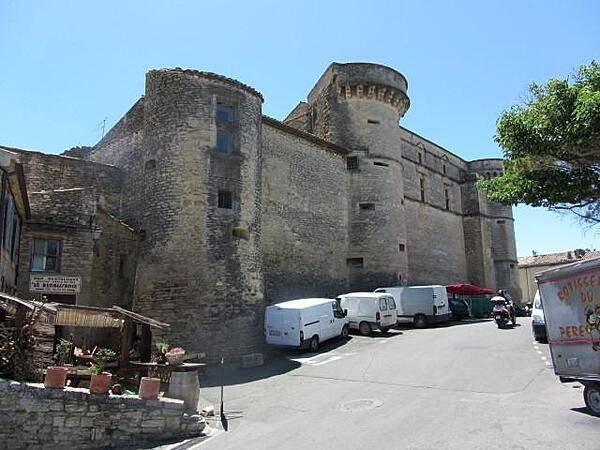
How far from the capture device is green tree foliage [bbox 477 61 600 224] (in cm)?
1141

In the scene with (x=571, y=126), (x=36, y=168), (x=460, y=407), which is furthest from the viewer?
(x=36, y=168)

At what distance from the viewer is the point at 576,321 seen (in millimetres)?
7715

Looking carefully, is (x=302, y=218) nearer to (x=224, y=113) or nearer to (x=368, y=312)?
(x=368, y=312)

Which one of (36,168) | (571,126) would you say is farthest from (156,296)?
(571,126)

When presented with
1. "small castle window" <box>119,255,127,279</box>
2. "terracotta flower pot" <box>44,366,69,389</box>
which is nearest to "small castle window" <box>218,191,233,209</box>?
"small castle window" <box>119,255,127,279</box>

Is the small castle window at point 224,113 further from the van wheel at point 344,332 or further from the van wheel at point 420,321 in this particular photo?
the van wheel at point 420,321

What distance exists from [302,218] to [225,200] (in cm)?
650

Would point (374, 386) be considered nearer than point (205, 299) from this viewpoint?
Yes

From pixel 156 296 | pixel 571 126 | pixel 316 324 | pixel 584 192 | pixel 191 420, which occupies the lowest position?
pixel 191 420

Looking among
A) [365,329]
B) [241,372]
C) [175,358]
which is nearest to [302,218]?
[365,329]

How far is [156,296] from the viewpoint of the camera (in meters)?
15.9

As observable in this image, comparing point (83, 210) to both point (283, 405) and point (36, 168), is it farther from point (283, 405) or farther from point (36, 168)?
point (283, 405)

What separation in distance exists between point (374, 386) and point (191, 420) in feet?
12.8

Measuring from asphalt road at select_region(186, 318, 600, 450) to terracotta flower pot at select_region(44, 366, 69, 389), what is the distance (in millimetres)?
2547
